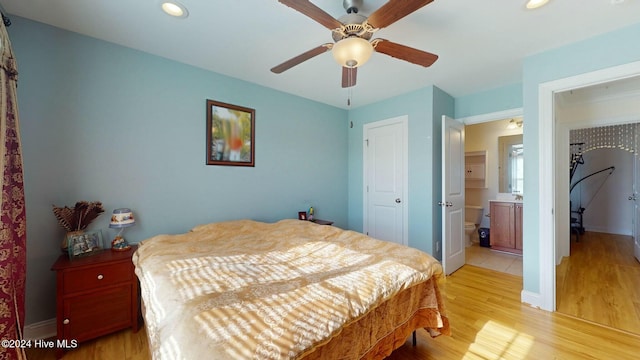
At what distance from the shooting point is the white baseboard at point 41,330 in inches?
74.9

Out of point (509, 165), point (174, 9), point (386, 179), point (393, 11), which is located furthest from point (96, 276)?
point (509, 165)

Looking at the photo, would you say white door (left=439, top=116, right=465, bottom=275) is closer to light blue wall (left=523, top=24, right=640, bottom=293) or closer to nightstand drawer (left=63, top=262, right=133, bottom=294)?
light blue wall (left=523, top=24, right=640, bottom=293)

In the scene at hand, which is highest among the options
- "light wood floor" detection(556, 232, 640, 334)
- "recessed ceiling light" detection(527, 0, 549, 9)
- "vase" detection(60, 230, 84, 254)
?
"recessed ceiling light" detection(527, 0, 549, 9)

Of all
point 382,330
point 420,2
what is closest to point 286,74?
point 420,2

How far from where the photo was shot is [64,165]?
206 centimetres

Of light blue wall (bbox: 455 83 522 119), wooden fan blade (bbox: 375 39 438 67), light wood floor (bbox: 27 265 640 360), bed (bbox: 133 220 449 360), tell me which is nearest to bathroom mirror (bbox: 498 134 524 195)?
light blue wall (bbox: 455 83 522 119)

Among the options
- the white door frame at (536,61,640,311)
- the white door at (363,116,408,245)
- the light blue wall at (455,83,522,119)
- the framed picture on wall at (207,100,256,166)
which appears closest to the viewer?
the white door frame at (536,61,640,311)

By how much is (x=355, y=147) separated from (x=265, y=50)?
2.26 meters

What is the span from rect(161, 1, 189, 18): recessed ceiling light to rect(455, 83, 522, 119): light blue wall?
11.7ft

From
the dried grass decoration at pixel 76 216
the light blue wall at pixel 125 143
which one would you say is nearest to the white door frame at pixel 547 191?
the light blue wall at pixel 125 143

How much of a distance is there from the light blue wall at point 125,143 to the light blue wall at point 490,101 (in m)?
2.60

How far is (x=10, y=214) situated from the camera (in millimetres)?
1493

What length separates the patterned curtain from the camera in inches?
54.9

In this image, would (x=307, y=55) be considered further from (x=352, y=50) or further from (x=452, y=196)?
(x=452, y=196)
